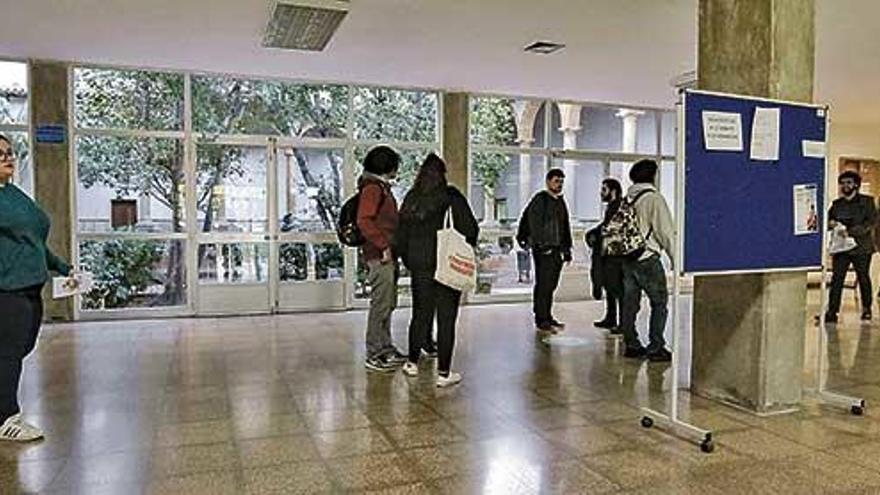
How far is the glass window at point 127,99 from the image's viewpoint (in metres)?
7.18

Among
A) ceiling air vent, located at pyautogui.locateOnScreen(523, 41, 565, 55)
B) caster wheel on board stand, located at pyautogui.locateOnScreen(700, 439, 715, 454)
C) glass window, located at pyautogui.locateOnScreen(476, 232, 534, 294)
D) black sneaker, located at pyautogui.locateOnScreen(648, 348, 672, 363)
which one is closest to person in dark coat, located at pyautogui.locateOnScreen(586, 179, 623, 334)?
black sneaker, located at pyautogui.locateOnScreen(648, 348, 672, 363)

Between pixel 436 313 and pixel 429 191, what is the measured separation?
0.75 meters

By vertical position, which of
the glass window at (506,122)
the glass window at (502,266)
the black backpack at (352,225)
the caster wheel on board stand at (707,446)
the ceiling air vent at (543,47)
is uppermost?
the ceiling air vent at (543,47)

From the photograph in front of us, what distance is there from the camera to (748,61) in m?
3.67

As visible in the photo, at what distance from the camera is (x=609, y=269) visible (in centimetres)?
602

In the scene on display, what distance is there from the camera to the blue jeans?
4.94 m

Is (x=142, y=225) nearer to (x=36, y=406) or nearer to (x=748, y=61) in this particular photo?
(x=36, y=406)

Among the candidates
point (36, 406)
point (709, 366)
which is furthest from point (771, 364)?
point (36, 406)

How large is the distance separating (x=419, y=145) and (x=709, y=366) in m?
5.15

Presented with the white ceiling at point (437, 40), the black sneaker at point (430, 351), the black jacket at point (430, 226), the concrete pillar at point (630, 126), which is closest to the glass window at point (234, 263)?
the white ceiling at point (437, 40)

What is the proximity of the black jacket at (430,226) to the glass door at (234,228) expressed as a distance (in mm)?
3924

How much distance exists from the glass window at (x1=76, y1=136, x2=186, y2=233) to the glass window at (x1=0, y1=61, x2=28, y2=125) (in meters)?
0.60

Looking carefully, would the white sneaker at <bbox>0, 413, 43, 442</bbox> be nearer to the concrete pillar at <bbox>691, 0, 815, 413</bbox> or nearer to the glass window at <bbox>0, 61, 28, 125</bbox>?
the concrete pillar at <bbox>691, 0, 815, 413</bbox>

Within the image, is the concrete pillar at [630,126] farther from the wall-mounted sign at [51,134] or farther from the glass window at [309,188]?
the wall-mounted sign at [51,134]
